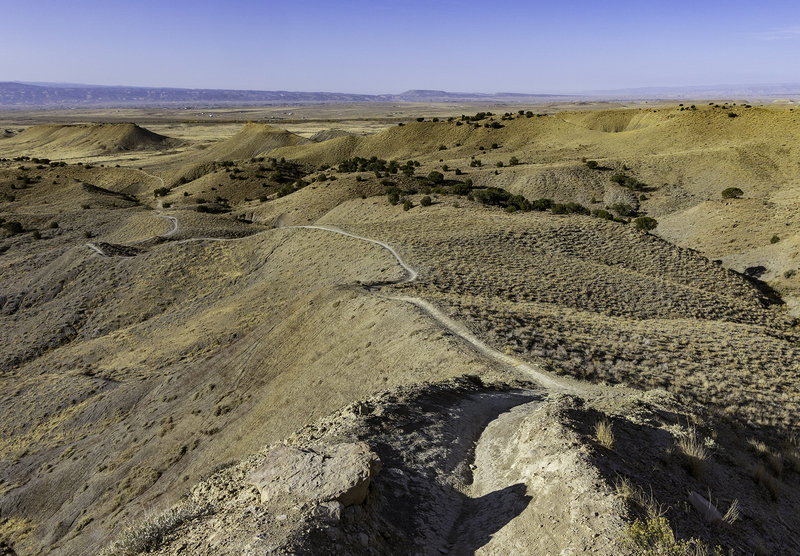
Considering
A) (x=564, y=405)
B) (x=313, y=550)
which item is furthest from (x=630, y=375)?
(x=313, y=550)

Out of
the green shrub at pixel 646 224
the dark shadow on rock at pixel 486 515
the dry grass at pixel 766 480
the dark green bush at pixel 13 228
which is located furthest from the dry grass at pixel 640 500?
the dark green bush at pixel 13 228

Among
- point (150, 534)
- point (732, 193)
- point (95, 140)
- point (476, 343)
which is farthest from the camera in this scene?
point (95, 140)

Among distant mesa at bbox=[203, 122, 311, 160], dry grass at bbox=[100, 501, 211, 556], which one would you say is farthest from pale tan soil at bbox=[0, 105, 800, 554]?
distant mesa at bbox=[203, 122, 311, 160]

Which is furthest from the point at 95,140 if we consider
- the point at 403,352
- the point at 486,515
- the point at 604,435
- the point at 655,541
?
the point at 655,541

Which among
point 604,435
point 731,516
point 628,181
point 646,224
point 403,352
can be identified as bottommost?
point 646,224

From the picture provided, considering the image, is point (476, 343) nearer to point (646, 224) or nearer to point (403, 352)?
point (403, 352)

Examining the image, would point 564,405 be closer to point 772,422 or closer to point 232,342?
point 772,422

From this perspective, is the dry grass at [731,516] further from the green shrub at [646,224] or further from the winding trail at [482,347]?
the green shrub at [646,224]

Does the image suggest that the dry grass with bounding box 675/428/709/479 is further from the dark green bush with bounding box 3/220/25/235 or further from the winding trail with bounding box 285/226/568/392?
the dark green bush with bounding box 3/220/25/235
